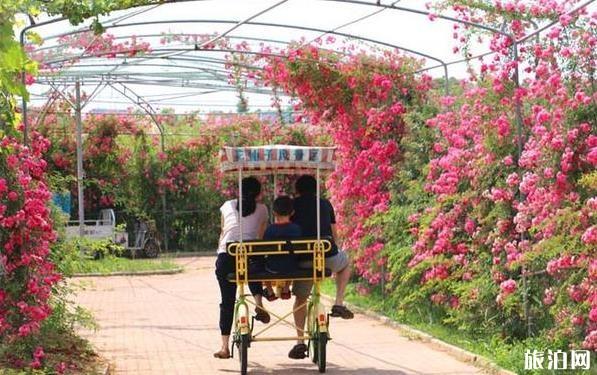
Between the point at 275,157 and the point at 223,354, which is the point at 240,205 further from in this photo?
the point at 223,354

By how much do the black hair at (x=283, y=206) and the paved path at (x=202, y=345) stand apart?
146 cm

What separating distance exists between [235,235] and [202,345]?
238cm

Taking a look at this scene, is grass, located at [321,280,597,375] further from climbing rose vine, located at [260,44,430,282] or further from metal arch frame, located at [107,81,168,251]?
metal arch frame, located at [107,81,168,251]

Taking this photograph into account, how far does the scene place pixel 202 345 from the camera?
41.2ft

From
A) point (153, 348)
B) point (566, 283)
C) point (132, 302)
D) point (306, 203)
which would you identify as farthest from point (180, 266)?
point (566, 283)

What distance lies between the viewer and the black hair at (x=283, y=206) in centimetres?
1052

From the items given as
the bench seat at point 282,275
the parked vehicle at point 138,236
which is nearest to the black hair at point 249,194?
the bench seat at point 282,275

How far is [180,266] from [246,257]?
686 inches

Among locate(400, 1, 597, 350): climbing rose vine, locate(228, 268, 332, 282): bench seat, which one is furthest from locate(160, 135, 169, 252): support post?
locate(228, 268, 332, 282): bench seat

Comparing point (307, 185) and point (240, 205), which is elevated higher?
point (307, 185)

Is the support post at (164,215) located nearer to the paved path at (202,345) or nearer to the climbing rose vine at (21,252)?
the paved path at (202,345)

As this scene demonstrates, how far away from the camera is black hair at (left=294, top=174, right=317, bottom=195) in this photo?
11.1 metres

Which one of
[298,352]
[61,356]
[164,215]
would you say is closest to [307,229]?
[298,352]

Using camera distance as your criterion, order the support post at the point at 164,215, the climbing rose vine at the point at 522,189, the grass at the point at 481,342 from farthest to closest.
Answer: the support post at the point at 164,215
the grass at the point at 481,342
the climbing rose vine at the point at 522,189
